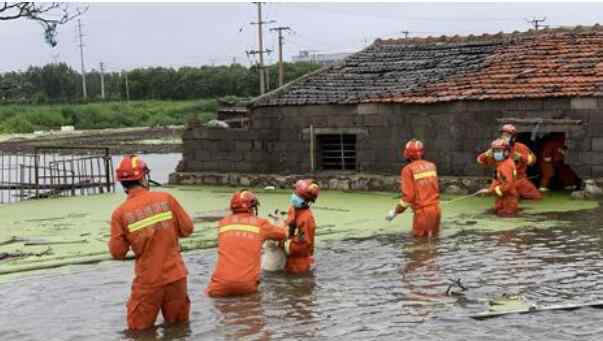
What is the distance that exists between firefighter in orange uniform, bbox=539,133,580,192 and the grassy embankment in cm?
5312

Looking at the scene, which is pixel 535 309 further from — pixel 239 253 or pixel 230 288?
pixel 230 288

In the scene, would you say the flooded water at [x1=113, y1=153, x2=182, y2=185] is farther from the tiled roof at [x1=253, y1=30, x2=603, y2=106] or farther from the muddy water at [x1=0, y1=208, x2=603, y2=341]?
the muddy water at [x1=0, y1=208, x2=603, y2=341]

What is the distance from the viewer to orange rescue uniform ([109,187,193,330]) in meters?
8.27

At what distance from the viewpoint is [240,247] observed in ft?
32.0

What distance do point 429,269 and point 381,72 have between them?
12469mm

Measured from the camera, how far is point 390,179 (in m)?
20.4

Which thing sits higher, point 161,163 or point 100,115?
point 100,115

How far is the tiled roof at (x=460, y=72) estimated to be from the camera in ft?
63.4

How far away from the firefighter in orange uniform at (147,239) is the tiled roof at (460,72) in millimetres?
11971

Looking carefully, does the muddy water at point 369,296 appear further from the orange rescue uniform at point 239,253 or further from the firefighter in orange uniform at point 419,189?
the firefighter in orange uniform at point 419,189

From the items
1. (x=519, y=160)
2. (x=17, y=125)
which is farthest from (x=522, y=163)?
(x=17, y=125)

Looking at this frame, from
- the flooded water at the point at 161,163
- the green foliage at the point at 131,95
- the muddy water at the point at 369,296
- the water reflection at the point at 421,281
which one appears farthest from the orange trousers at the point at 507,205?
the green foliage at the point at 131,95

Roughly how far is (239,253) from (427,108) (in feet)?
36.5

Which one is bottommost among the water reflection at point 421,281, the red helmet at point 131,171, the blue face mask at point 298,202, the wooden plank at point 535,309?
the water reflection at point 421,281
